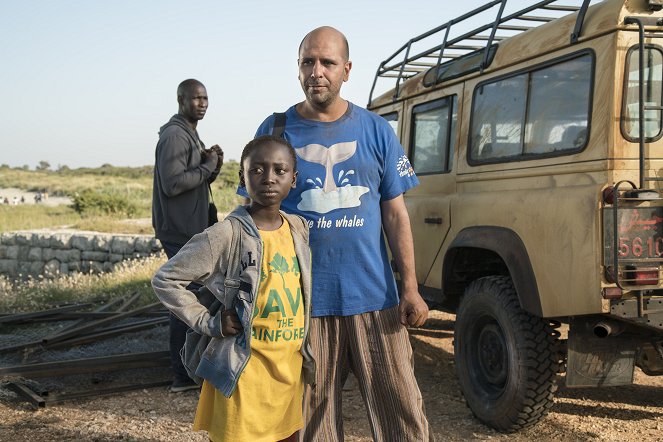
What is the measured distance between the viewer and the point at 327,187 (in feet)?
8.92

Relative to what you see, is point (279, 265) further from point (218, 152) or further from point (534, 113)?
point (218, 152)

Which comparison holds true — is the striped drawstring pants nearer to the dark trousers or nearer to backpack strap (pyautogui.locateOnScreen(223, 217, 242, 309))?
backpack strap (pyautogui.locateOnScreen(223, 217, 242, 309))

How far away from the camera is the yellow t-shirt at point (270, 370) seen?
7.90ft

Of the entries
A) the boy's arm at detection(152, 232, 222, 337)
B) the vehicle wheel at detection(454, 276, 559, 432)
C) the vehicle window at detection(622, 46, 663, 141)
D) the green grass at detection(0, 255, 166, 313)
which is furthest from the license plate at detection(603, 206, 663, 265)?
the green grass at detection(0, 255, 166, 313)

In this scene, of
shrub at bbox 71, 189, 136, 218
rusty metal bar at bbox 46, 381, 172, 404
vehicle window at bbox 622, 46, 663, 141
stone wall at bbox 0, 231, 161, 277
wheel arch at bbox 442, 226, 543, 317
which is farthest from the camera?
shrub at bbox 71, 189, 136, 218

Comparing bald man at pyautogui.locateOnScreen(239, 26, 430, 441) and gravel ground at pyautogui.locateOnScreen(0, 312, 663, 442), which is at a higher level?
bald man at pyautogui.locateOnScreen(239, 26, 430, 441)

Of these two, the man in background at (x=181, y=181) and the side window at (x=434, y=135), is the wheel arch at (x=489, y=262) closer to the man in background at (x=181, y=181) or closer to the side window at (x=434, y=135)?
the side window at (x=434, y=135)

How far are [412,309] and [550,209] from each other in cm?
139

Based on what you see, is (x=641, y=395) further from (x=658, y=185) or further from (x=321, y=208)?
(x=321, y=208)

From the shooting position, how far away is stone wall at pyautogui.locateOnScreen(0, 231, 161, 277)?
12648mm

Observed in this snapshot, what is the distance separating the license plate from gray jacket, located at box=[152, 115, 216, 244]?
268 centimetres

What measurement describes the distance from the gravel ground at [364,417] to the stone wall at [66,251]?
7.77 metres

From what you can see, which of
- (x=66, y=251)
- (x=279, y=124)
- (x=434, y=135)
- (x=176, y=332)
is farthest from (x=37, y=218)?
(x=279, y=124)

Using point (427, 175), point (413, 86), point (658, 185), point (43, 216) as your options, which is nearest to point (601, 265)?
point (658, 185)
